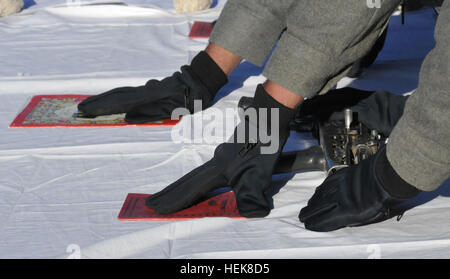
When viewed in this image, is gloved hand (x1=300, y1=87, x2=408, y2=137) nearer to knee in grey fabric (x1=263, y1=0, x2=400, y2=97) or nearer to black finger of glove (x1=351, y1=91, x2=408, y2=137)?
black finger of glove (x1=351, y1=91, x2=408, y2=137)

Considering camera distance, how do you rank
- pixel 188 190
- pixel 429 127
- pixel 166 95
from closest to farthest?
pixel 429 127, pixel 188 190, pixel 166 95

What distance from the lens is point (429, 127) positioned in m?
1.01

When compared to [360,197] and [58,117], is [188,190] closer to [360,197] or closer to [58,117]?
[360,197]

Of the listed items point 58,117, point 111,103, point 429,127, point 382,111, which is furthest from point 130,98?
point 429,127

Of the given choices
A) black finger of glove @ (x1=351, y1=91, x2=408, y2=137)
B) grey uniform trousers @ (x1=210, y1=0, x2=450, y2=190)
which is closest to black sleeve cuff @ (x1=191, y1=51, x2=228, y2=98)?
black finger of glove @ (x1=351, y1=91, x2=408, y2=137)

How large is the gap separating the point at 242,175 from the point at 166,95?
506 mm

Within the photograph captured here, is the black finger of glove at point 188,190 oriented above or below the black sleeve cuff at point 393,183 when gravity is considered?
below

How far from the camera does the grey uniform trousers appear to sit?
1.00 metres

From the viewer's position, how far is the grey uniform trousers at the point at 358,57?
100cm

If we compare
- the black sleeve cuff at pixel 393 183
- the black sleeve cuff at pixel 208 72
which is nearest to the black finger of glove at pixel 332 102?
the black sleeve cuff at pixel 208 72

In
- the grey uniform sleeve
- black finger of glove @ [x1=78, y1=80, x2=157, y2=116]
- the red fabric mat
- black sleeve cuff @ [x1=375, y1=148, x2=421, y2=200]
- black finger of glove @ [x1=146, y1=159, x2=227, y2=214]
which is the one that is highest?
the grey uniform sleeve

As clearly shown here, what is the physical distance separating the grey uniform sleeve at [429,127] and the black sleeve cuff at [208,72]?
0.68 metres

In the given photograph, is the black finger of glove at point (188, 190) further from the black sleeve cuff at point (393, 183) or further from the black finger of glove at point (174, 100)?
the black finger of glove at point (174, 100)

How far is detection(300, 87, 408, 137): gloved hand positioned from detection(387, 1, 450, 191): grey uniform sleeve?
0.34 m
